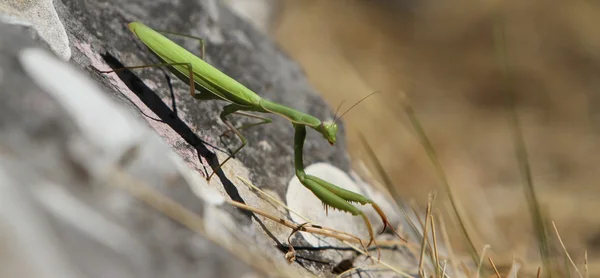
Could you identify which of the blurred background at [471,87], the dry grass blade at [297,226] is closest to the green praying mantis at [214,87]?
the dry grass blade at [297,226]

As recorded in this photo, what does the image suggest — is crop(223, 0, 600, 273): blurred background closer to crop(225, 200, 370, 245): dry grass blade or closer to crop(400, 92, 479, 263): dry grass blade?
crop(400, 92, 479, 263): dry grass blade

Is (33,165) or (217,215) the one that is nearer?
(33,165)

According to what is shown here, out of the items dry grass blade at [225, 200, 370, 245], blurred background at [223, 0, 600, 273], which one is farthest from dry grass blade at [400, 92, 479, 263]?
blurred background at [223, 0, 600, 273]

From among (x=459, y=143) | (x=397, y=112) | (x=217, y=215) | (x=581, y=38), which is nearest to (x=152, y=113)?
(x=217, y=215)

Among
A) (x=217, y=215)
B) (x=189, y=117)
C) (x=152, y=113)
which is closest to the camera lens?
(x=217, y=215)

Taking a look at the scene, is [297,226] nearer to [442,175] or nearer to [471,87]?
[442,175]

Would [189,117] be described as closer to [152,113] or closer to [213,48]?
[152,113]

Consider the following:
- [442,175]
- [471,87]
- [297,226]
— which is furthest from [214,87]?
[471,87]

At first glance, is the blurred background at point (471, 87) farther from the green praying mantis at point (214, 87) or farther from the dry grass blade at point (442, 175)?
the green praying mantis at point (214, 87)
